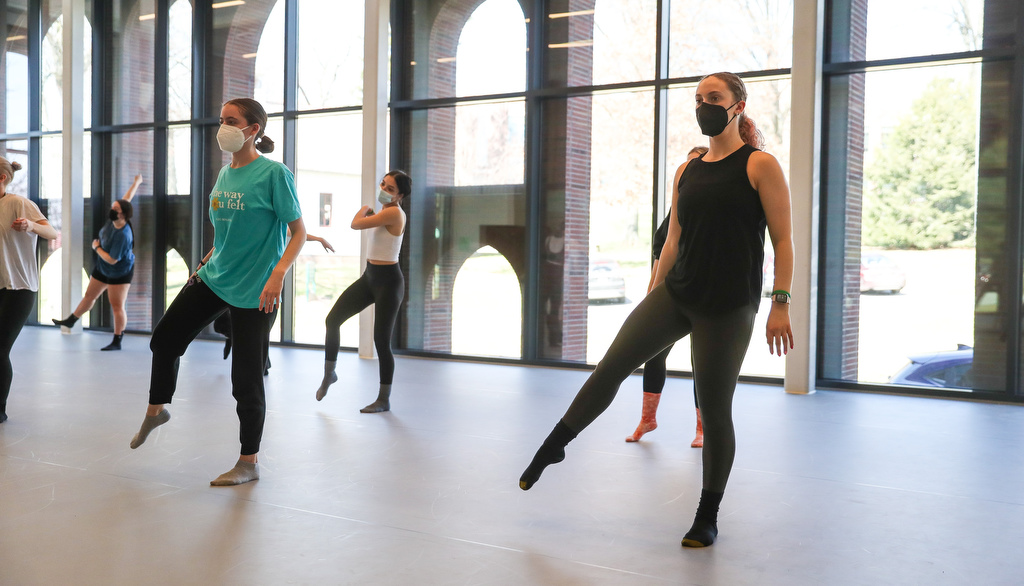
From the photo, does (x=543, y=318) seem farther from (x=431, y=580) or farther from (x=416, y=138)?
(x=431, y=580)

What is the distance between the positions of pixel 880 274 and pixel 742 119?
4.04m

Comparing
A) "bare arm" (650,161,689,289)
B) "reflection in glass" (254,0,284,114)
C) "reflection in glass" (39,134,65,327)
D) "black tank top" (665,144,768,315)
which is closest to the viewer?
"black tank top" (665,144,768,315)

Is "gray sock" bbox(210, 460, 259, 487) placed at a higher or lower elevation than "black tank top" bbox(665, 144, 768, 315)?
lower

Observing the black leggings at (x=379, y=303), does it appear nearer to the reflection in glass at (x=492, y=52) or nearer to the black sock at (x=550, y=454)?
the black sock at (x=550, y=454)

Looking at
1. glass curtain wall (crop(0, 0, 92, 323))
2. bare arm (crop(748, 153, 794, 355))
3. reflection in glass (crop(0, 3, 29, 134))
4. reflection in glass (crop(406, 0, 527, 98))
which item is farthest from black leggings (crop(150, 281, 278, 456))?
reflection in glass (crop(0, 3, 29, 134))

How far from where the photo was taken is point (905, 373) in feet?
19.7

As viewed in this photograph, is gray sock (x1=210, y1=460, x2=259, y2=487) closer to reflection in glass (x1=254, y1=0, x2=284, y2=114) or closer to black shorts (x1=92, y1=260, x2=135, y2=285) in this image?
black shorts (x1=92, y1=260, x2=135, y2=285)

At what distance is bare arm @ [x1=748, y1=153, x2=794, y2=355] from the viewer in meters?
2.36

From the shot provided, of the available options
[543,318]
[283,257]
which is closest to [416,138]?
[543,318]

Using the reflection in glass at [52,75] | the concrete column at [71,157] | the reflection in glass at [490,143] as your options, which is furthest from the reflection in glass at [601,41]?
the reflection in glass at [52,75]

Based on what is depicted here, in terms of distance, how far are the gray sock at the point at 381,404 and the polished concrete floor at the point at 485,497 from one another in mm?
98

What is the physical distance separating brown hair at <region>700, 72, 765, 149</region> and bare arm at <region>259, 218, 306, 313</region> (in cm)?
156

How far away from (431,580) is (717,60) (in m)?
5.55

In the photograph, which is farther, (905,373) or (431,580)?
(905,373)
